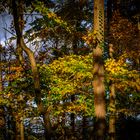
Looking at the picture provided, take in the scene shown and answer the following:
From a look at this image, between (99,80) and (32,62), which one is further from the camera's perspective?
(32,62)

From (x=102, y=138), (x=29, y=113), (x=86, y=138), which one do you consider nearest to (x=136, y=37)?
(x=86, y=138)

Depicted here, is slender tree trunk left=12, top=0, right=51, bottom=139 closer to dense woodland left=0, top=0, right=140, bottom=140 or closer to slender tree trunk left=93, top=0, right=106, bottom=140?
dense woodland left=0, top=0, right=140, bottom=140

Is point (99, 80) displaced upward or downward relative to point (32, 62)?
downward

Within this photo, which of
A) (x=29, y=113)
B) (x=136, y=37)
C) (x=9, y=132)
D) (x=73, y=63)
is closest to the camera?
(x=73, y=63)

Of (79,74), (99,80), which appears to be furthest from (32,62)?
(99,80)

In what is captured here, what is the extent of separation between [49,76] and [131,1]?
9598 mm

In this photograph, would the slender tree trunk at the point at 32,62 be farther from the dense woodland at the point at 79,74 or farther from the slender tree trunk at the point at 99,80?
the slender tree trunk at the point at 99,80

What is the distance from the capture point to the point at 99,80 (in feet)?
42.0

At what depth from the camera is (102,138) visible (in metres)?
12.5

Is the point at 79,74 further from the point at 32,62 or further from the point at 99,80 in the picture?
the point at 99,80

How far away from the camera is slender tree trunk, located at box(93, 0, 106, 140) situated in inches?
492

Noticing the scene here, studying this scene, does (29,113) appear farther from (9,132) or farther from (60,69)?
(9,132)

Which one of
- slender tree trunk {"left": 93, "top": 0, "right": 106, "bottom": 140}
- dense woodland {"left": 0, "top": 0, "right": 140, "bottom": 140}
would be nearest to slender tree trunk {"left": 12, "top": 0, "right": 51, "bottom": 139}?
dense woodland {"left": 0, "top": 0, "right": 140, "bottom": 140}

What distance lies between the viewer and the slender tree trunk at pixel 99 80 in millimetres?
12508
